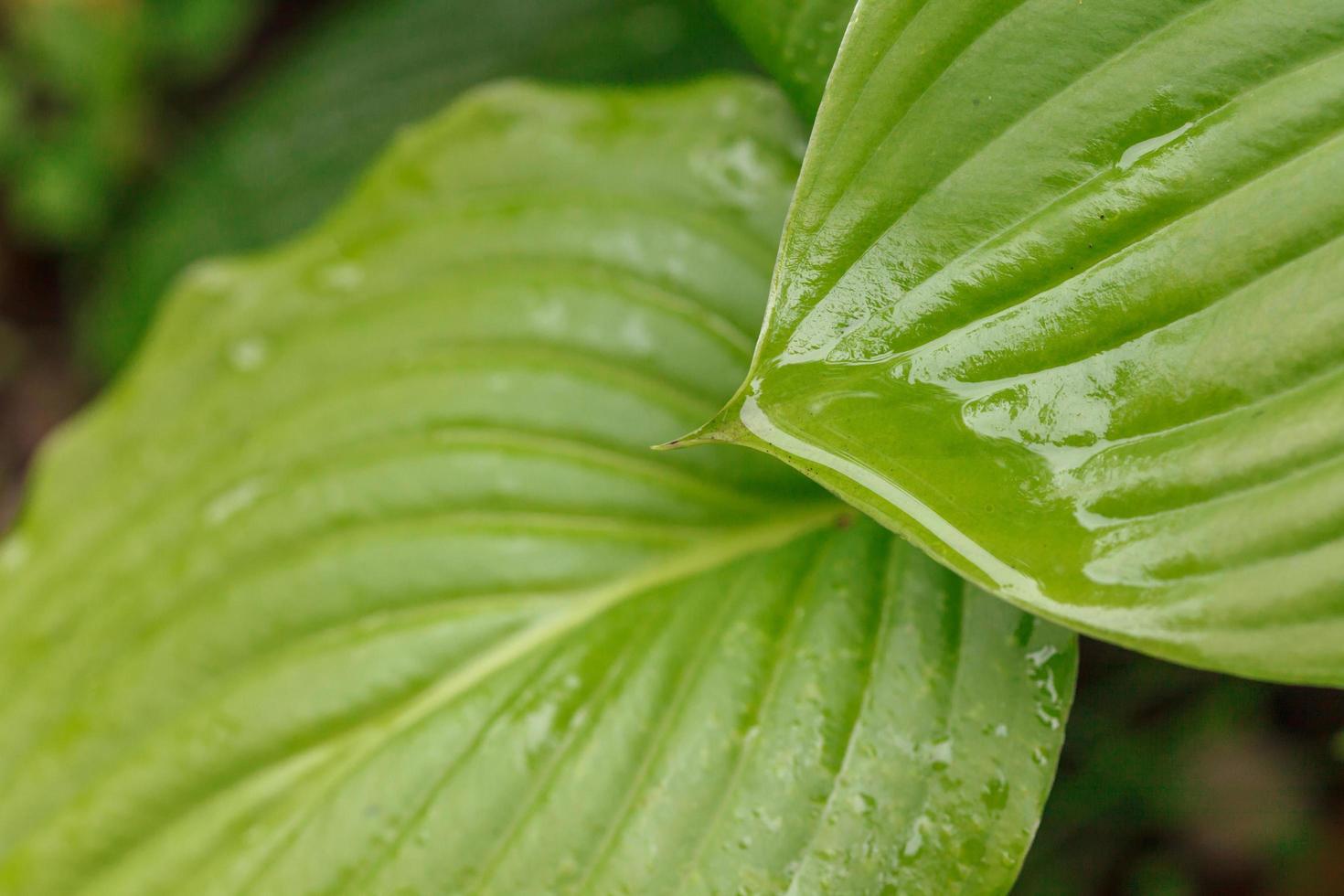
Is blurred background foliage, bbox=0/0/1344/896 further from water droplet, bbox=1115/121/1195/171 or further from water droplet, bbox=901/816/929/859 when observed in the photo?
water droplet, bbox=901/816/929/859

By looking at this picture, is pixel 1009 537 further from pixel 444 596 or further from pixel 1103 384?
pixel 444 596

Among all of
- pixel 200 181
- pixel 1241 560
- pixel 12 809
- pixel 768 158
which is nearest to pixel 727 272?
pixel 768 158

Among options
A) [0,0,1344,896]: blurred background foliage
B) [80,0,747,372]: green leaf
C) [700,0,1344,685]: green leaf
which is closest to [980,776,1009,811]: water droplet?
[700,0,1344,685]: green leaf

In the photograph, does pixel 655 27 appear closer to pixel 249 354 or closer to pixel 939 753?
pixel 249 354

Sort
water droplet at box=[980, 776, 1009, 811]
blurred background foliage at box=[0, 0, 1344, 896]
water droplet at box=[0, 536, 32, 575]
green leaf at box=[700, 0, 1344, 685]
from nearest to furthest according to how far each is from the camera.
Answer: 1. green leaf at box=[700, 0, 1344, 685]
2. water droplet at box=[980, 776, 1009, 811]
3. water droplet at box=[0, 536, 32, 575]
4. blurred background foliage at box=[0, 0, 1344, 896]

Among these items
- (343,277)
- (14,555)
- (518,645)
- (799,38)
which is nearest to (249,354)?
(343,277)

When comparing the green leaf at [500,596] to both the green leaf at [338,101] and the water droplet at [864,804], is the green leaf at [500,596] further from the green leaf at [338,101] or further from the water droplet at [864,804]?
the green leaf at [338,101]

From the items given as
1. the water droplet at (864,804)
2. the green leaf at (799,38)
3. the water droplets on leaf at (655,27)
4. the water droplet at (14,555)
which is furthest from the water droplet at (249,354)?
the water droplets on leaf at (655,27)

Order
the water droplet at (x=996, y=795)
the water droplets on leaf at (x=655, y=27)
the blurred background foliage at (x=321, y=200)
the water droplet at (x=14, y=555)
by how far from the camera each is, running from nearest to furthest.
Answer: the water droplet at (x=996, y=795)
the water droplet at (x=14, y=555)
the blurred background foliage at (x=321, y=200)
the water droplets on leaf at (x=655, y=27)
